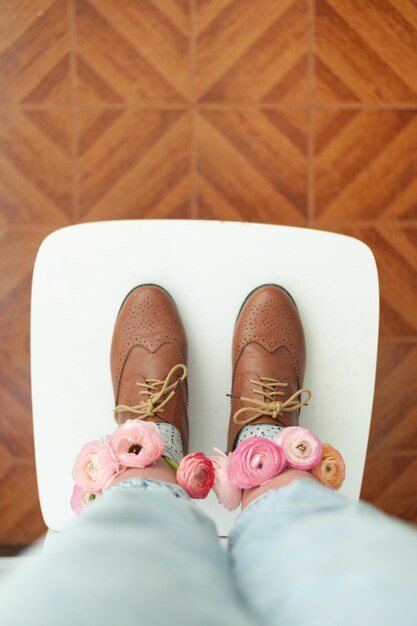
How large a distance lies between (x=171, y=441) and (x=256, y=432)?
0.12m

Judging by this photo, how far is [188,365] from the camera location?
89 centimetres

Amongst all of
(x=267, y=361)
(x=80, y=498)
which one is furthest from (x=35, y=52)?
(x=80, y=498)

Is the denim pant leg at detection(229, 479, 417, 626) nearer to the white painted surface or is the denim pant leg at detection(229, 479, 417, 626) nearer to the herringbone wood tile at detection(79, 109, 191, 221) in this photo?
the white painted surface

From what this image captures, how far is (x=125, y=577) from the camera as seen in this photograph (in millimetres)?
419

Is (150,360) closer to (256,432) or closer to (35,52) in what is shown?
(256,432)

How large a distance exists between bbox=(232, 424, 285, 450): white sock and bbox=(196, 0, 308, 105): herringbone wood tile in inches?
25.4

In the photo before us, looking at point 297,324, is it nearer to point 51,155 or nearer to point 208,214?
point 208,214

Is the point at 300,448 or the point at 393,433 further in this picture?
the point at 393,433

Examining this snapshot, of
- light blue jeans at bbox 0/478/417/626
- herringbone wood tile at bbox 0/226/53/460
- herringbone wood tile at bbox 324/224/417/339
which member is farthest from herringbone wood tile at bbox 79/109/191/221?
light blue jeans at bbox 0/478/417/626

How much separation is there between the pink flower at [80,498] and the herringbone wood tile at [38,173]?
1.92ft

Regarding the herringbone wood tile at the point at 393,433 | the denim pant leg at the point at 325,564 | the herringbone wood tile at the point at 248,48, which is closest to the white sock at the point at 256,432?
the denim pant leg at the point at 325,564

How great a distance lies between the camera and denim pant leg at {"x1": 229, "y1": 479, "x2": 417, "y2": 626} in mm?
428

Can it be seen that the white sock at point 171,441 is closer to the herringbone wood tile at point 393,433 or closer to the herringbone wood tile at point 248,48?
the herringbone wood tile at point 393,433

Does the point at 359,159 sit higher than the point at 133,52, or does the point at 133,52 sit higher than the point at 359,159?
the point at 133,52
